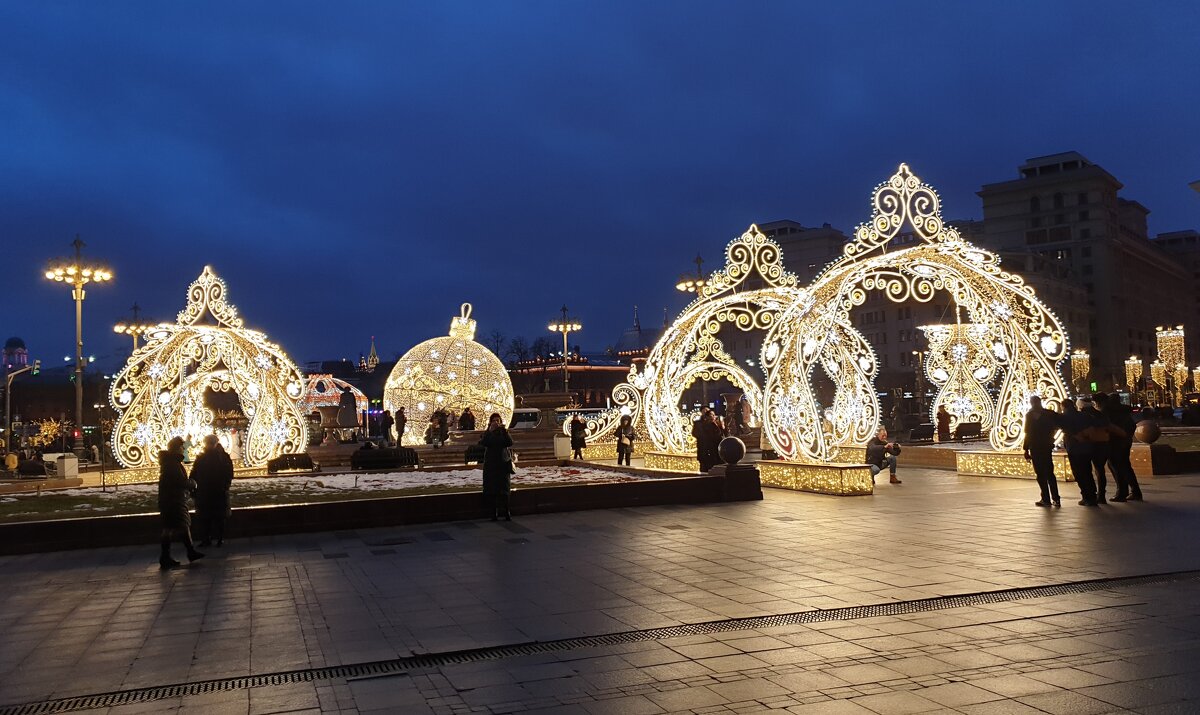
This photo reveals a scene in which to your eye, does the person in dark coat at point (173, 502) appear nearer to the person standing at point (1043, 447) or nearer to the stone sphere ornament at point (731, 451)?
the stone sphere ornament at point (731, 451)

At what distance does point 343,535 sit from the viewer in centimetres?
1295

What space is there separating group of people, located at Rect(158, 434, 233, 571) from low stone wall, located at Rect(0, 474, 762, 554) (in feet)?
2.47

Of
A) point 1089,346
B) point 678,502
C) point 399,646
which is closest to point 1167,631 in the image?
point 399,646

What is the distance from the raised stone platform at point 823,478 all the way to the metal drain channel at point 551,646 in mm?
7848

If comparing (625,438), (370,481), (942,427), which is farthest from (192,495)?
(942,427)

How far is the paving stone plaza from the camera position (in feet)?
17.6

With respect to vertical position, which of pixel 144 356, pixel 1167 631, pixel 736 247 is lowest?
pixel 1167 631

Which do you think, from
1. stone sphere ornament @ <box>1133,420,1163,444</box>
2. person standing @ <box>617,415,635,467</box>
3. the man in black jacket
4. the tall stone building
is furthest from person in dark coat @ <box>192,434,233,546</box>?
the tall stone building

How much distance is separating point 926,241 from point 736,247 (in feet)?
13.7

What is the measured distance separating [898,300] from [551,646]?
12605 mm

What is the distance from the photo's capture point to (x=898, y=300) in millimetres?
17375

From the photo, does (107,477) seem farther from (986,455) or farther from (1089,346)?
(1089,346)

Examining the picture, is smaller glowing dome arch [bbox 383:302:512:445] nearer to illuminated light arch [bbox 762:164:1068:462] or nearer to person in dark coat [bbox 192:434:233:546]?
illuminated light arch [bbox 762:164:1068:462]

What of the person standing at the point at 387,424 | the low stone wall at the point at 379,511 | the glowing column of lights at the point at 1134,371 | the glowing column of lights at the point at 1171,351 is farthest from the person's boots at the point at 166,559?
the glowing column of lights at the point at 1134,371
